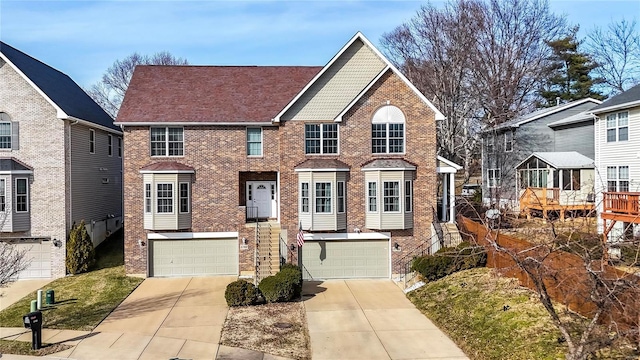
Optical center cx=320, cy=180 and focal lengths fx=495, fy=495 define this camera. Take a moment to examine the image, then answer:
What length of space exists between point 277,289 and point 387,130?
9.13m

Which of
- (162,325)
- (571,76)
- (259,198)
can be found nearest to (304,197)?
(259,198)

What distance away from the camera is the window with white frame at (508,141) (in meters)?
35.7

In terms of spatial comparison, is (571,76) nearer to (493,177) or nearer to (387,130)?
(493,177)

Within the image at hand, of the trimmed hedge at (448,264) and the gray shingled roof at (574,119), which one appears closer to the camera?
the trimmed hedge at (448,264)

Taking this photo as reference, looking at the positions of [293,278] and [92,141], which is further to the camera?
[92,141]

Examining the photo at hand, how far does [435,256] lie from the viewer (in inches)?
810

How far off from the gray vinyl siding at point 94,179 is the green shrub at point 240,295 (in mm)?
10710

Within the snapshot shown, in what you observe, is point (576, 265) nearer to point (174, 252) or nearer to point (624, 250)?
point (624, 250)

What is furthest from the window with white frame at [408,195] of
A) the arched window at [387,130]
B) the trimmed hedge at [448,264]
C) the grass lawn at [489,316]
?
the grass lawn at [489,316]

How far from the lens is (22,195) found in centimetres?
2334

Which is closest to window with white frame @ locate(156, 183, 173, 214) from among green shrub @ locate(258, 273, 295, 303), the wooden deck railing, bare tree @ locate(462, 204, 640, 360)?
green shrub @ locate(258, 273, 295, 303)

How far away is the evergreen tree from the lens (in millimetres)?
46312

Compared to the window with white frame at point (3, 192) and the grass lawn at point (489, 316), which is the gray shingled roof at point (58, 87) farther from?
the grass lawn at point (489, 316)

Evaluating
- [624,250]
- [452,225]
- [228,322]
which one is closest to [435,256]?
[452,225]
